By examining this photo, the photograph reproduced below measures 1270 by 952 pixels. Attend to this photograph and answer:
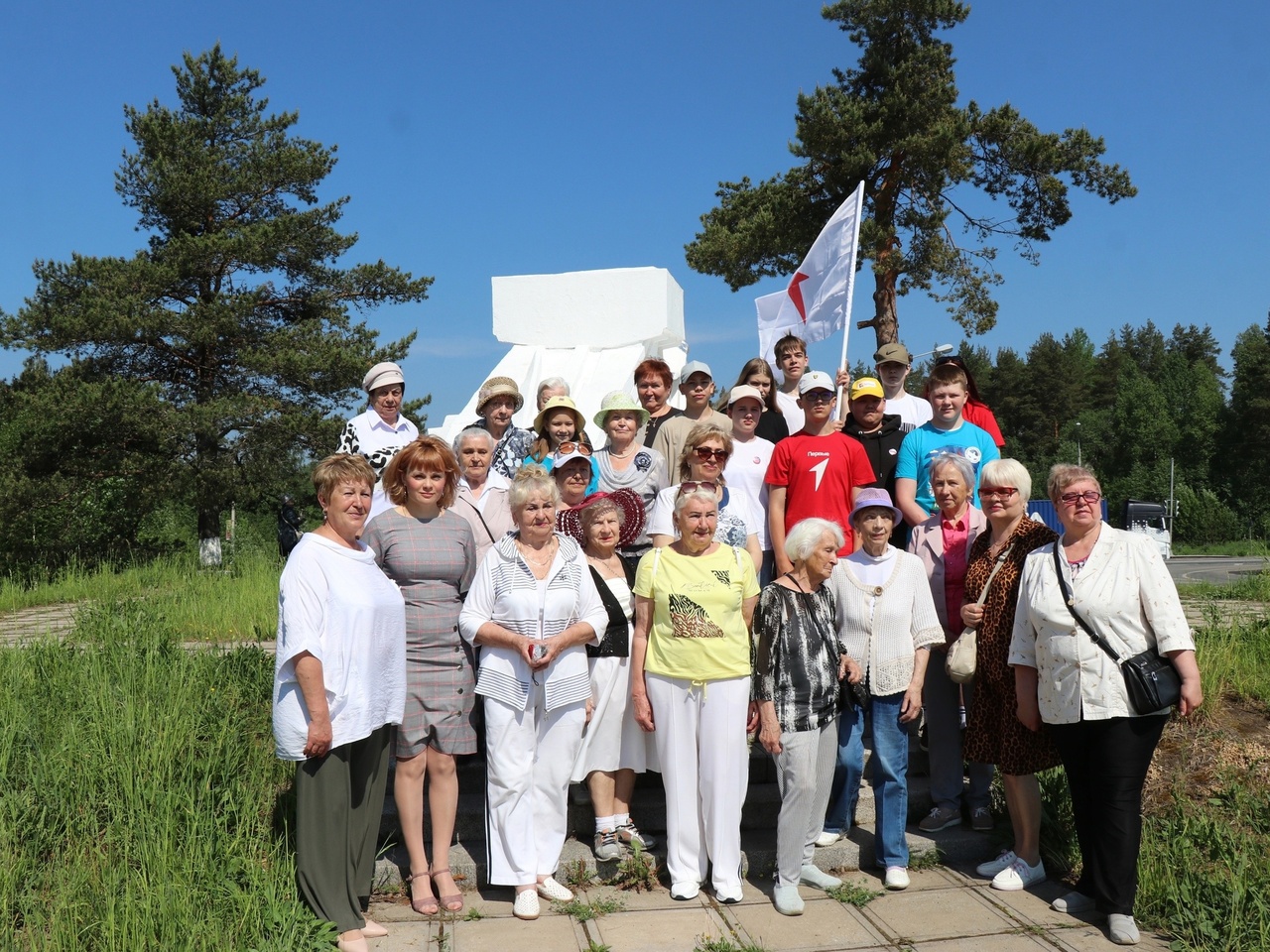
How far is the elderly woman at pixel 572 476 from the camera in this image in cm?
454

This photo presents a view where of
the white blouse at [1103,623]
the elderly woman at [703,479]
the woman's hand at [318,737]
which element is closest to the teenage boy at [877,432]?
the elderly woman at [703,479]

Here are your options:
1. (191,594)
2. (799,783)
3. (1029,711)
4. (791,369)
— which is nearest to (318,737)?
(799,783)

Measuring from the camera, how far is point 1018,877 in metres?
4.16

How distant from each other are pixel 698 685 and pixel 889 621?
0.87 meters

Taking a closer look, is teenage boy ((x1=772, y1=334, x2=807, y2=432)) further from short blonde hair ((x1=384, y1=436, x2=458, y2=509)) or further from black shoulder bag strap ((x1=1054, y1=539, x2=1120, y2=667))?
short blonde hair ((x1=384, y1=436, x2=458, y2=509))

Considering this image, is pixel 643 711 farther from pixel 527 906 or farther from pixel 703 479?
pixel 703 479

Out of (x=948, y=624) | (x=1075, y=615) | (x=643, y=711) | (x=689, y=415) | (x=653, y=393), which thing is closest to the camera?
(x=1075, y=615)

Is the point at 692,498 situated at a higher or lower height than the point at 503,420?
lower

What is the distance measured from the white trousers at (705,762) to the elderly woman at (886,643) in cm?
55

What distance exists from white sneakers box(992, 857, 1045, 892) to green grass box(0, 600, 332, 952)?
269cm

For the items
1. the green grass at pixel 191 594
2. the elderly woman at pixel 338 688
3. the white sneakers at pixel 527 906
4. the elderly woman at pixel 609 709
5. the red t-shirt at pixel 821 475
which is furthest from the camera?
the green grass at pixel 191 594

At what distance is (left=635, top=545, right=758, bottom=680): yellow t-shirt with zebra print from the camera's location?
13.0ft

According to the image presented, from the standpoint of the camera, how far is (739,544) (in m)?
4.57

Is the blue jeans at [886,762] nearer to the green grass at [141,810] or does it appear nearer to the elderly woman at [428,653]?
the elderly woman at [428,653]
